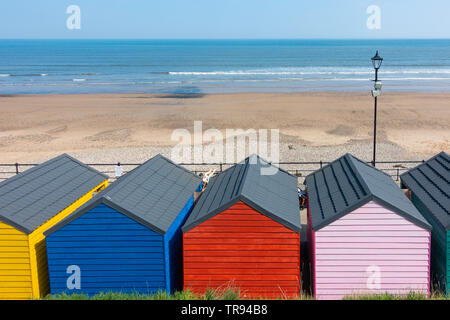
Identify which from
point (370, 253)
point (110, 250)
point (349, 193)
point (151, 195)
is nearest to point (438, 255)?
point (370, 253)

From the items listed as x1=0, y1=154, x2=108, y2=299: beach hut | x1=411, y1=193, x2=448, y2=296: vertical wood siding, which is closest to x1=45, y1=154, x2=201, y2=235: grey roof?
x1=0, y1=154, x2=108, y2=299: beach hut

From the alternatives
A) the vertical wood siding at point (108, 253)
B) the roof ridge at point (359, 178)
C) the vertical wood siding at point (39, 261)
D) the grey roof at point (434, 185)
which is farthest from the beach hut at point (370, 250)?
the vertical wood siding at point (39, 261)

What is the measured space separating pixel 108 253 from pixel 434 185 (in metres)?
7.45

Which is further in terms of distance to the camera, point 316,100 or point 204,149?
point 316,100

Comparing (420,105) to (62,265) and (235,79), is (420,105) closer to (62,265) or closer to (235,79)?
(235,79)

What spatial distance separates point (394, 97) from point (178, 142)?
27.5 m

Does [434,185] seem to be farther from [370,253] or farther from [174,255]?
[174,255]

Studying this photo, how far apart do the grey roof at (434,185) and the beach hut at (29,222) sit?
7.87 meters

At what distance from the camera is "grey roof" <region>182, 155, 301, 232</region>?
29.9ft

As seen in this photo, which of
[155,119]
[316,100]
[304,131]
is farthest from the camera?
[316,100]

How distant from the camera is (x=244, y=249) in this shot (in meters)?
9.16
